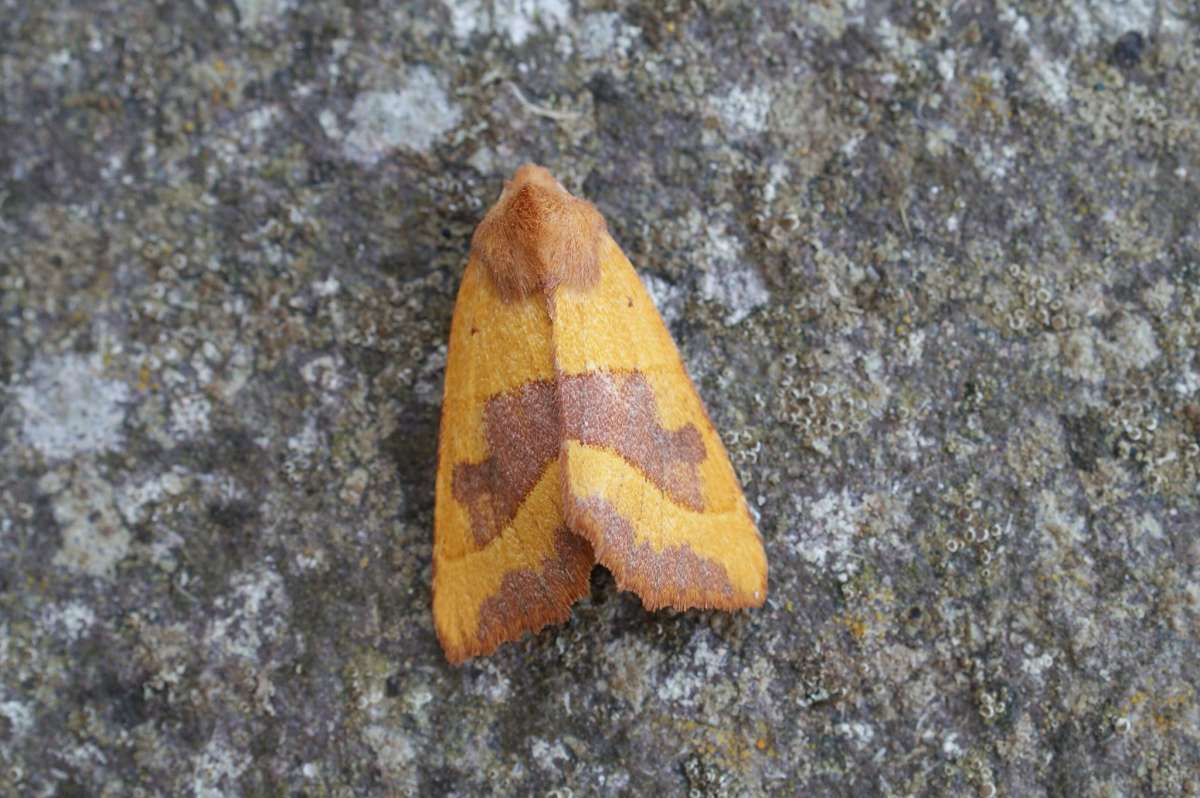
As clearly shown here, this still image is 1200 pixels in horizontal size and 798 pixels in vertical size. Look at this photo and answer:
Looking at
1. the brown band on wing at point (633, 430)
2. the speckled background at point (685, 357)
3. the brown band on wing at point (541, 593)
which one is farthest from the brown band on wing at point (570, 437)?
the speckled background at point (685, 357)

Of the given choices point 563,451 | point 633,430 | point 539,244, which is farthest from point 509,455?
point 539,244

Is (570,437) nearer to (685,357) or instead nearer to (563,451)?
(563,451)

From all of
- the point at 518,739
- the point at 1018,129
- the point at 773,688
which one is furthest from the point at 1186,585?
the point at 518,739

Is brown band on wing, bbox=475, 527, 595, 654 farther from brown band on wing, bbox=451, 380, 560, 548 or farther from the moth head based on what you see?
the moth head

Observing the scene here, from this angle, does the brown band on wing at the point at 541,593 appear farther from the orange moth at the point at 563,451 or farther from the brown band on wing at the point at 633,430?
the brown band on wing at the point at 633,430

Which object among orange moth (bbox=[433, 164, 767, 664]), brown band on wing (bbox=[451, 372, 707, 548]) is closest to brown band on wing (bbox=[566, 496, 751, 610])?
orange moth (bbox=[433, 164, 767, 664])
